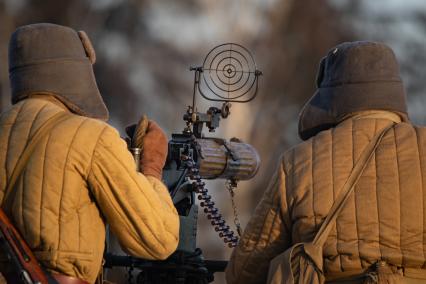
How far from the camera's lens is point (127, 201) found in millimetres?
6039

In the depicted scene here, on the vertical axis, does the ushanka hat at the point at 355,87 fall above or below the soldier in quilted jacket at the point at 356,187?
above

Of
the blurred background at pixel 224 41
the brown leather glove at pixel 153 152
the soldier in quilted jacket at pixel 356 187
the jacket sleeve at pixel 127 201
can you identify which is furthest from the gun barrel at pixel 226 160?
the blurred background at pixel 224 41

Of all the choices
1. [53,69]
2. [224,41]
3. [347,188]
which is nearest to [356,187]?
[347,188]

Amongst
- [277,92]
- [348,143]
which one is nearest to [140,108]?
[277,92]

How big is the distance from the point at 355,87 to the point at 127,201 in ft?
3.16

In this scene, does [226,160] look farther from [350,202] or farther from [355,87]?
[350,202]

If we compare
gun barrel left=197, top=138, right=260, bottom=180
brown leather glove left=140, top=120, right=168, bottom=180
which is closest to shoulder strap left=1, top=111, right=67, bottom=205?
brown leather glove left=140, top=120, right=168, bottom=180

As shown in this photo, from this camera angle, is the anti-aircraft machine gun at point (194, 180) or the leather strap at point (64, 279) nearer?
the leather strap at point (64, 279)

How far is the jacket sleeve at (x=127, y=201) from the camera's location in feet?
19.7

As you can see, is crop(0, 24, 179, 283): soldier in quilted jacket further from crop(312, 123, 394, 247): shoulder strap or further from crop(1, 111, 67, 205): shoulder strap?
crop(312, 123, 394, 247): shoulder strap

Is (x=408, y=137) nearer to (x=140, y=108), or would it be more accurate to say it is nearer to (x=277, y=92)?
(x=140, y=108)

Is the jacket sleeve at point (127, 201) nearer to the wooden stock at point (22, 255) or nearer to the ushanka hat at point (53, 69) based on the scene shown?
the ushanka hat at point (53, 69)

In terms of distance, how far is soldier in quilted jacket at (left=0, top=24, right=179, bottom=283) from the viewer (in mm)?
5945

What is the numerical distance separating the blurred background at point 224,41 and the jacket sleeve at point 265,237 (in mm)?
9002
